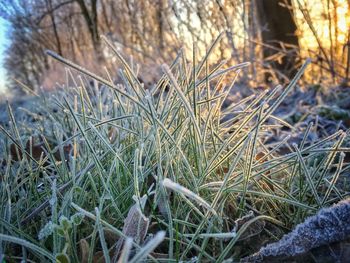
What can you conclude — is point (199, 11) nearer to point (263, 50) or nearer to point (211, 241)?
point (263, 50)

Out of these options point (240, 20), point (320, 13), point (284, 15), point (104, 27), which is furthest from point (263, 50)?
point (104, 27)

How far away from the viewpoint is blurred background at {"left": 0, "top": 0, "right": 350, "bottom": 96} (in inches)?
130

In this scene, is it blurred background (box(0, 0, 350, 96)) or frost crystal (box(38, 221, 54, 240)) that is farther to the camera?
blurred background (box(0, 0, 350, 96))

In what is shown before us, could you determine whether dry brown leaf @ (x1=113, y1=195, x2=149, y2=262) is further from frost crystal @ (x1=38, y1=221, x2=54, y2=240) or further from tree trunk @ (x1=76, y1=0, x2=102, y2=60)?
tree trunk @ (x1=76, y1=0, x2=102, y2=60)

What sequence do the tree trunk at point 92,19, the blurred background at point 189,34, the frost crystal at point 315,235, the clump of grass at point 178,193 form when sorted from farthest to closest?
the tree trunk at point 92,19
the blurred background at point 189,34
the clump of grass at point 178,193
the frost crystal at point 315,235

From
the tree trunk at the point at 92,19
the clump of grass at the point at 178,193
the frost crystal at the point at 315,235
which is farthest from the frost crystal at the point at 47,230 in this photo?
the tree trunk at the point at 92,19

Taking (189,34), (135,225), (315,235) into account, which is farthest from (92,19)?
(315,235)

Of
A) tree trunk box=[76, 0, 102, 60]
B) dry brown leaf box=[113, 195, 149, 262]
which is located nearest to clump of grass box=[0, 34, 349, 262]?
dry brown leaf box=[113, 195, 149, 262]

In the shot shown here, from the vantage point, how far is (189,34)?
16.2 ft

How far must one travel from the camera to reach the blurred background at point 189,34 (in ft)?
10.9

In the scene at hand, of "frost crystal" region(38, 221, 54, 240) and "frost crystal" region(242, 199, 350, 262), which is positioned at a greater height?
"frost crystal" region(38, 221, 54, 240)

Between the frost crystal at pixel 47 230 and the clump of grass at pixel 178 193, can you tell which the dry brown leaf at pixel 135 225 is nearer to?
the clump of grass at pixel 178 193

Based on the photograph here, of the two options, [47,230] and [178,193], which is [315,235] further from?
[47,230]

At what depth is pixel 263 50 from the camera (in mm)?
5293
